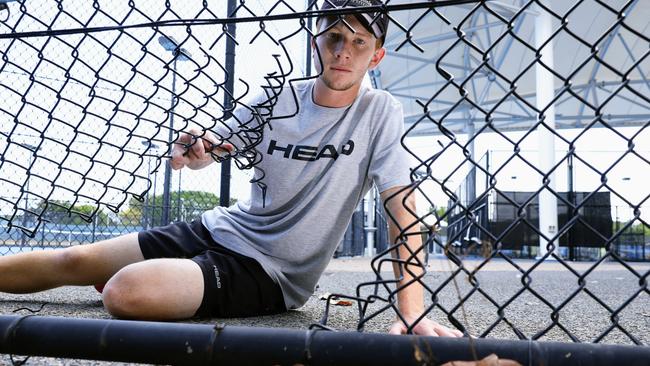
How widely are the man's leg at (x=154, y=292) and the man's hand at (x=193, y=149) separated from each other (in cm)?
35

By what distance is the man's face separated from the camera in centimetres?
141

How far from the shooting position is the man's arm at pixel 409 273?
1163 millimetres

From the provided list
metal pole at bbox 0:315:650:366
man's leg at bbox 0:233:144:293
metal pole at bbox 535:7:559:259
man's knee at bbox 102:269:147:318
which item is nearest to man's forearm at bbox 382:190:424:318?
metal pole at bbox 0:315:650:366

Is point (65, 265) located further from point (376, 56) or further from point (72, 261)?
point (376, 56)

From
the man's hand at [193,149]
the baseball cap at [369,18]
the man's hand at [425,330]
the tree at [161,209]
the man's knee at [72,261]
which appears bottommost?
the man's hand at [425,330]

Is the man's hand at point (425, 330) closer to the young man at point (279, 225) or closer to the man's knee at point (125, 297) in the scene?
the young man at point (279, 225)

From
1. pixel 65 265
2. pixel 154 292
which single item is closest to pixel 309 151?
pixel 154 292

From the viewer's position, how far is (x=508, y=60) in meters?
16.3

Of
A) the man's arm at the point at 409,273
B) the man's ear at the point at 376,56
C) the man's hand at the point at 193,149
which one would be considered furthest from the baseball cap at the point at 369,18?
the man's hand at the point at 193,149

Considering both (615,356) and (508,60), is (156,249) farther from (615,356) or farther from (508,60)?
(508,60)

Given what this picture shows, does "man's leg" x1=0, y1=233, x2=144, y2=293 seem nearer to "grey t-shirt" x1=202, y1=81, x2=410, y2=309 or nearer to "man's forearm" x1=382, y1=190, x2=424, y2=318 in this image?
"grey t-shirt" x1=202, y1=81, x2=410, y2=309

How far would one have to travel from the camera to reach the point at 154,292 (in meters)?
1.46

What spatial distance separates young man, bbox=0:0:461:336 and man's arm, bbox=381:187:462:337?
0.03 ft

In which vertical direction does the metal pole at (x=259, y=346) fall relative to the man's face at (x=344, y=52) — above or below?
below
